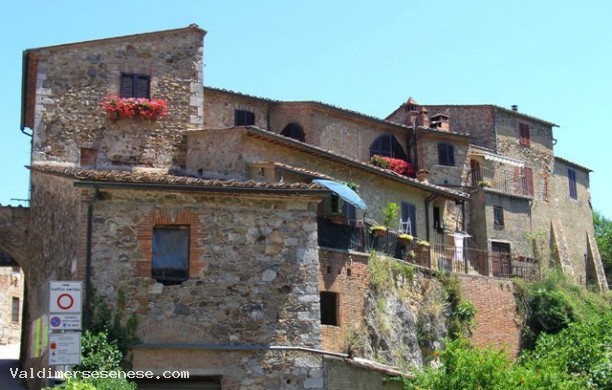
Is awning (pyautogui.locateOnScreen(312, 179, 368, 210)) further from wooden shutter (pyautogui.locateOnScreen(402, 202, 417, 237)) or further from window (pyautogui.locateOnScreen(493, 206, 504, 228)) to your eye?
window (pyautogui.locateOnScreen(493, 206, 504, 228))

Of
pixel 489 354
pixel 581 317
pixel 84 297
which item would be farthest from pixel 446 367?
pixel 581 317

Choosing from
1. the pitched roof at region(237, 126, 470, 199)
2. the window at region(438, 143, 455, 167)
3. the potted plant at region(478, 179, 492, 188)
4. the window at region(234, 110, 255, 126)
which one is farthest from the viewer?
the potted plant at region(478, 179, 492, 188)

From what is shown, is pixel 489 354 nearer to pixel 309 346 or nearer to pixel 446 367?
pixel 446 367

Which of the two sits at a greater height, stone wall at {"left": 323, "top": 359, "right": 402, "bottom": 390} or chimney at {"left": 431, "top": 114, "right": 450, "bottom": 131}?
chimney at {"left": 431, "top": 114, "right": 450, "bottom": 131}

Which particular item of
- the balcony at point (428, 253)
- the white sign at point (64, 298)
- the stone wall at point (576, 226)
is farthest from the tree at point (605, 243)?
the white sign at point (64, 298)

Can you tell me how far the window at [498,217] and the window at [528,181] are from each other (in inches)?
148

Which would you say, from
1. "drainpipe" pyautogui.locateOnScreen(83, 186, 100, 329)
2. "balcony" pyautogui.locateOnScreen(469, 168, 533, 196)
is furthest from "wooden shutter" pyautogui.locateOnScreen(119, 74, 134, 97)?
"balcony" pyautogui.locateOnScreen(469, 168, 533, 196)

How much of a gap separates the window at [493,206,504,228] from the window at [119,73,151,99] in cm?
1886

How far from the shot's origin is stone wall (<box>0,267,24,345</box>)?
42.2 m

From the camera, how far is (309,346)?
1945cm

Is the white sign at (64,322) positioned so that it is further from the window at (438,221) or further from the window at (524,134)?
the window at (524,134)

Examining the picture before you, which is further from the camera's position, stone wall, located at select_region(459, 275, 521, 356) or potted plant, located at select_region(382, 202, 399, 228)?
stone wall, located at select_region(459, 275, 521, 356)

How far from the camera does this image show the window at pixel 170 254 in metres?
19.1

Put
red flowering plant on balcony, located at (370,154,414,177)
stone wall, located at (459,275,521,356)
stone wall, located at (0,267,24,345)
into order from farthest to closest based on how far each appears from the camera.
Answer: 1. stone wall, located at (0,267,24,345)
2. red flowering plant on balcony, located at (370,154,414,177)
3. stone wall, located at (459,275,521,356)
